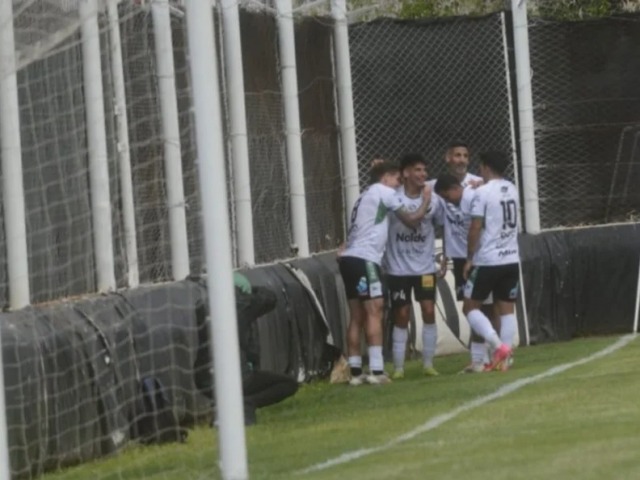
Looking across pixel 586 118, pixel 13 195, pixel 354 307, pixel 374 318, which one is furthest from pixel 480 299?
pixel 13 195

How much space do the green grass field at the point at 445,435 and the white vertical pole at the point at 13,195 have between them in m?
1.08

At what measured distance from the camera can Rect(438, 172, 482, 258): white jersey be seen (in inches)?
626

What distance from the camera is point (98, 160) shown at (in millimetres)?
11648

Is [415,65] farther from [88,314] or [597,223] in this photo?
[88,314]

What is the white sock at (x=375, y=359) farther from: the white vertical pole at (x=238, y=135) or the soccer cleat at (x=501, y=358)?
the white vertical pole at (x=238, y=135)

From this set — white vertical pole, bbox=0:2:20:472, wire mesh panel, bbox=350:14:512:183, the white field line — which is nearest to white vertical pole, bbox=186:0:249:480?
the white field line

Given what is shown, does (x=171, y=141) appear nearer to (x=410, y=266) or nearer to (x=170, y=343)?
(x=170, y=343)

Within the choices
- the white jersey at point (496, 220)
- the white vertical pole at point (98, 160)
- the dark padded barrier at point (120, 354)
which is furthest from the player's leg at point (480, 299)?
the white vertical pole at point (98, 160)

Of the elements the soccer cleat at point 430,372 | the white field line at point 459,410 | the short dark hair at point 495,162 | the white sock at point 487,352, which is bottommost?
the soccer cleat at point 430,372

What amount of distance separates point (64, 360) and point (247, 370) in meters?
1.76

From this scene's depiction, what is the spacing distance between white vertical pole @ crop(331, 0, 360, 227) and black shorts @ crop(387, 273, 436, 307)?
269 centimetres

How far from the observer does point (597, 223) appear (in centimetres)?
1938

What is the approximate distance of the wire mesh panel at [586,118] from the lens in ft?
63.7

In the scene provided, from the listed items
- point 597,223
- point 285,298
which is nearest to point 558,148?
point 597,223
